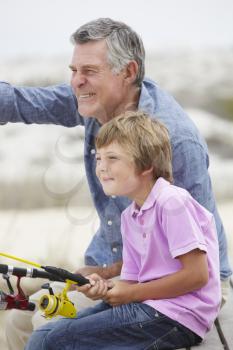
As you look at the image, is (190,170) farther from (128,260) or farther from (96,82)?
(96,82)

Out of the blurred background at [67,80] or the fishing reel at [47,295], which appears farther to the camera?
the blurred background at [67,80]

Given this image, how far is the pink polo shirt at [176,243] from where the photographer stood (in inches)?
65.9

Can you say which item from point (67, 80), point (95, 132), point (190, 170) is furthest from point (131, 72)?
point (67, 80)

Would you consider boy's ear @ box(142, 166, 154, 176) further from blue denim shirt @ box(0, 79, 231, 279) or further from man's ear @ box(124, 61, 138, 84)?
man's ear @ box(124, 61, 138, 84)

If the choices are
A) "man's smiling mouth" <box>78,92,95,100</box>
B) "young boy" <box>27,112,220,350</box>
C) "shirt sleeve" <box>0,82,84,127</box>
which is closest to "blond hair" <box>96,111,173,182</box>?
"young boy" <box>27,112,220,350</box>

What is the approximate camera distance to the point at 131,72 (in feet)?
7.15

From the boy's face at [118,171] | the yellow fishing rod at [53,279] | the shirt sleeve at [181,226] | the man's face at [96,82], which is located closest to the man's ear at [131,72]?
the man's face at [96,82]

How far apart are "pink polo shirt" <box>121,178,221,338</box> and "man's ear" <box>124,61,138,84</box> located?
516 mm

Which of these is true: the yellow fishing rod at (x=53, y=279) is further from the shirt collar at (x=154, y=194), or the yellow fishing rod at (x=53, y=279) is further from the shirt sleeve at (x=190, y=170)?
the shirt sleeve at (x=190, y=170)

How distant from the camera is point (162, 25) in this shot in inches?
278

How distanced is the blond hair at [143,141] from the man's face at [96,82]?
373 millimetres

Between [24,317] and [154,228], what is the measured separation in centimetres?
87

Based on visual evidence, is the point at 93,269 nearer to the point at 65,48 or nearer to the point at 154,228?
the point at 154,228

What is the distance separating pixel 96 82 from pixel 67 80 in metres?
4.15
